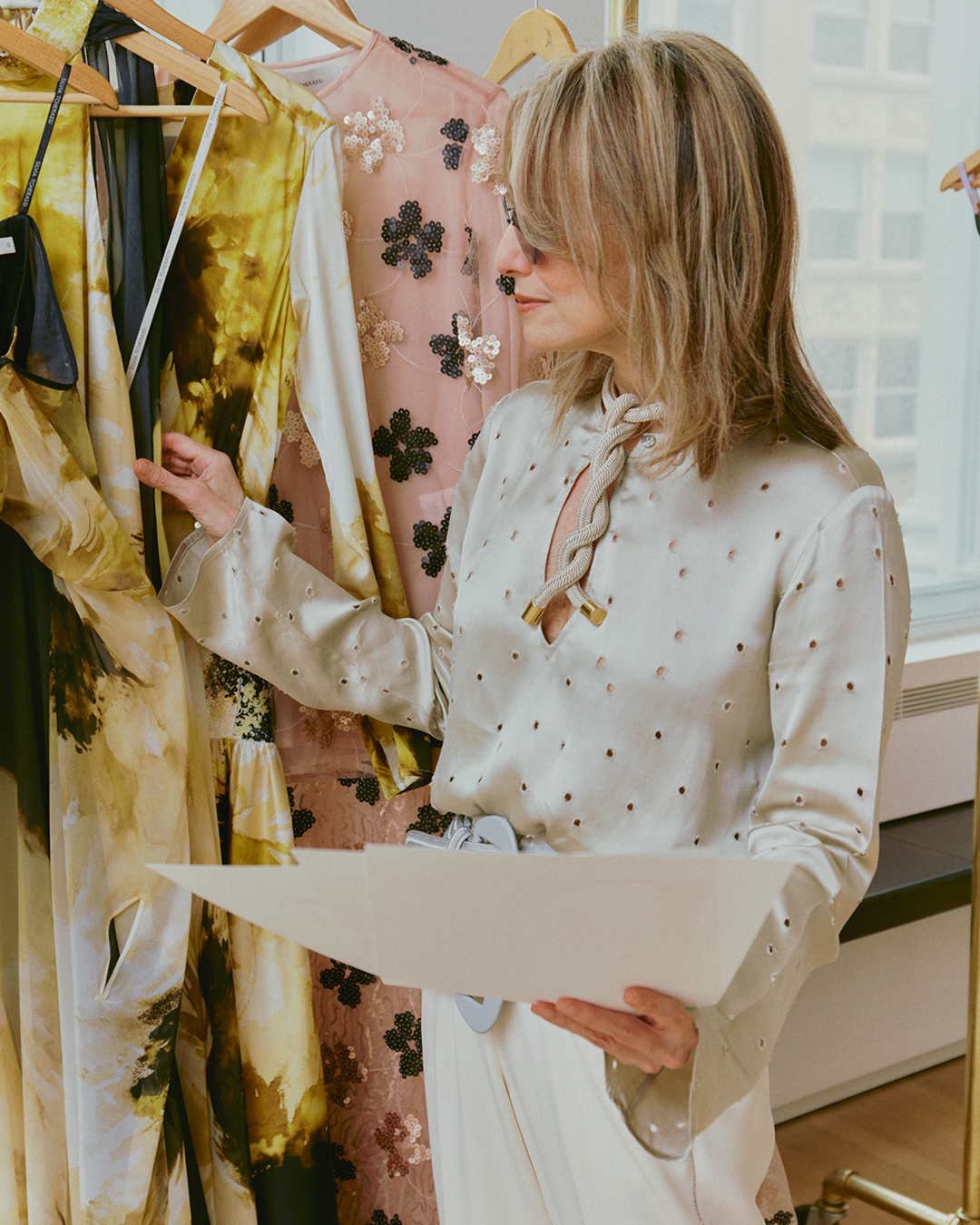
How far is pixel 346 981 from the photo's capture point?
4.55ft

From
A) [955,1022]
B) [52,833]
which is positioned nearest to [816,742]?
[52,833]

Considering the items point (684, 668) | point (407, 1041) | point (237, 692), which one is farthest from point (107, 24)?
point (407, 1041)

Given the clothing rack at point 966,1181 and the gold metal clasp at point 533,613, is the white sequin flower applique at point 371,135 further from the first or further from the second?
the clothing rack at point 966,1181

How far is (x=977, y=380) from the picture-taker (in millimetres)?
2775

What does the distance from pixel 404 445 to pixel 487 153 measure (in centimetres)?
33

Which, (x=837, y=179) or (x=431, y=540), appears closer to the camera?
(x=431, y=540)

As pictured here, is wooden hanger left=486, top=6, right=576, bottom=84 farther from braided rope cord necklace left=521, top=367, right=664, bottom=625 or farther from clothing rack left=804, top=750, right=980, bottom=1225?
clothing rack left=804, top=750, right=980, bottom=1225

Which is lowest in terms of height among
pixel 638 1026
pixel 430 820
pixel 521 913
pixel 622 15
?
pixel 430 820

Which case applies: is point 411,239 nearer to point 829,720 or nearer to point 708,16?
point 829,720

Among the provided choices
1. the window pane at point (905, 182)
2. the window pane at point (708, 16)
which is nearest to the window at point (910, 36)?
the window pane at point (905, 182)

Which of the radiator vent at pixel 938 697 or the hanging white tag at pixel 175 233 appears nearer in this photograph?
the hanging white tag at pixel 175 233

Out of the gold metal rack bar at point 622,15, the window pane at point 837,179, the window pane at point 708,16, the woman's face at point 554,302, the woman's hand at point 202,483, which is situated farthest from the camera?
the window pane at point 837,179

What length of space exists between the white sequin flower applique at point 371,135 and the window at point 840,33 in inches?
60.6

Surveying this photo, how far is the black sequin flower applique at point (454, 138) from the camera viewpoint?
1263 mm
